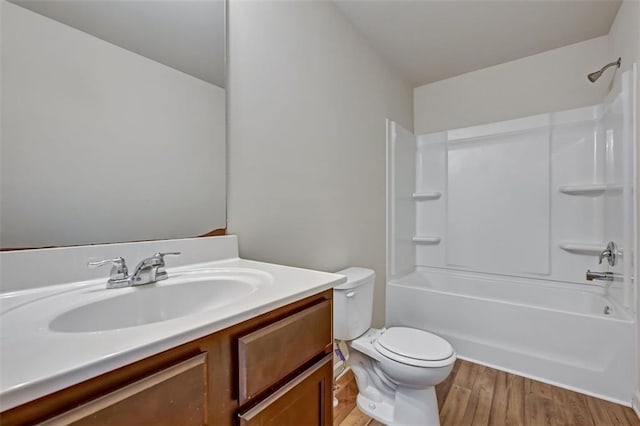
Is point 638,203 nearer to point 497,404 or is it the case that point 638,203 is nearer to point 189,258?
point 497,404

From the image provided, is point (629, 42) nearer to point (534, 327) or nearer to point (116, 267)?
point (534, 327)

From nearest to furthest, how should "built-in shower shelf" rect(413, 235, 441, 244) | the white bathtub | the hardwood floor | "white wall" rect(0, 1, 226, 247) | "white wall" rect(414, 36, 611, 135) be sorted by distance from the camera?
"white wall" rect(0, 1, 226, 247) < the hardwood floor < the white bathtub < "white wall" rect(414, 36, 611, 135) < "built-in shower shelf" rect(413, 235, 441, 244)

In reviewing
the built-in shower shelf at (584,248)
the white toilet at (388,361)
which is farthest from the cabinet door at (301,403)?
the built-in shower shelf at (584,248)

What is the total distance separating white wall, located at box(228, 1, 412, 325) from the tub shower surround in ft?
1.54

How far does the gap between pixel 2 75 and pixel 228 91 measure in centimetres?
70

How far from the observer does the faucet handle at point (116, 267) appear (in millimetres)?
845

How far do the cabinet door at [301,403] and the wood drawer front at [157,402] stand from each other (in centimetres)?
14

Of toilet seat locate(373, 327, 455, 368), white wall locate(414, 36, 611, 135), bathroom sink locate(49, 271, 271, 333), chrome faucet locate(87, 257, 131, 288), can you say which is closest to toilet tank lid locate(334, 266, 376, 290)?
toilet seat locate(373, 327, 455, 368)

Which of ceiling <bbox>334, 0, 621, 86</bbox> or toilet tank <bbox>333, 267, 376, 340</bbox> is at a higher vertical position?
ceiling <bbox>334, 0, 621, 86</bbox>

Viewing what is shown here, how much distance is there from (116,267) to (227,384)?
525 mm

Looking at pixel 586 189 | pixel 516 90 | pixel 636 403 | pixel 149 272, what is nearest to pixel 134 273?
pixel 149 272

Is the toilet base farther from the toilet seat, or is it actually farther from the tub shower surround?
the tub shower surround

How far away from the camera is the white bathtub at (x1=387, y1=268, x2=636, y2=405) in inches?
66.7

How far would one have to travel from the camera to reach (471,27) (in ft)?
6.88
